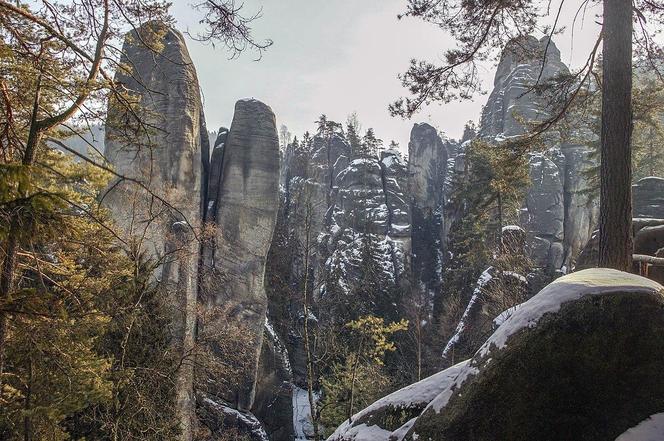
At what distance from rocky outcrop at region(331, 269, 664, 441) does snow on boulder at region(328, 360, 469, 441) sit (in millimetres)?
1791

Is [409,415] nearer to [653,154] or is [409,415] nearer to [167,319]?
[167,319]

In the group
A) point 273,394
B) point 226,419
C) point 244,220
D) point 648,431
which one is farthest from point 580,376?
point 273,394

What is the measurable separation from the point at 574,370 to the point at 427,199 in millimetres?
40355

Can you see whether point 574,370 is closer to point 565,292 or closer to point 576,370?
point 576,370

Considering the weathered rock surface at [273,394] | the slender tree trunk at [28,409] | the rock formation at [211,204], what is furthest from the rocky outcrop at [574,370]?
the weathered rock surface at [273,394]

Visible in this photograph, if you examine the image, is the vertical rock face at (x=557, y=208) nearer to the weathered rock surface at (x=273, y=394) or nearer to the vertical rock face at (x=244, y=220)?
the vertical rock face at (x=244, y=220)

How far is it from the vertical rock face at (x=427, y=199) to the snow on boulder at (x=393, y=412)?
31.9 m

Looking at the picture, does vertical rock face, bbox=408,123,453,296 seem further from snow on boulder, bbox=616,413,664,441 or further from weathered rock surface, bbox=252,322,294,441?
snow on boulder, bbox=616,413,664,441

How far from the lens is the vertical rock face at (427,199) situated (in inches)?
1505

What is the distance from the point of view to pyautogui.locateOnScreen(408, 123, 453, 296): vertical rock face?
125ft

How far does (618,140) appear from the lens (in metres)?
5.69

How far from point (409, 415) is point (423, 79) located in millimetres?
5447

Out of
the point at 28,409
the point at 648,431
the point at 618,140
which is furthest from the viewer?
the point at 28,409

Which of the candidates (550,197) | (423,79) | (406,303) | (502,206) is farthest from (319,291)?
(423,79)
